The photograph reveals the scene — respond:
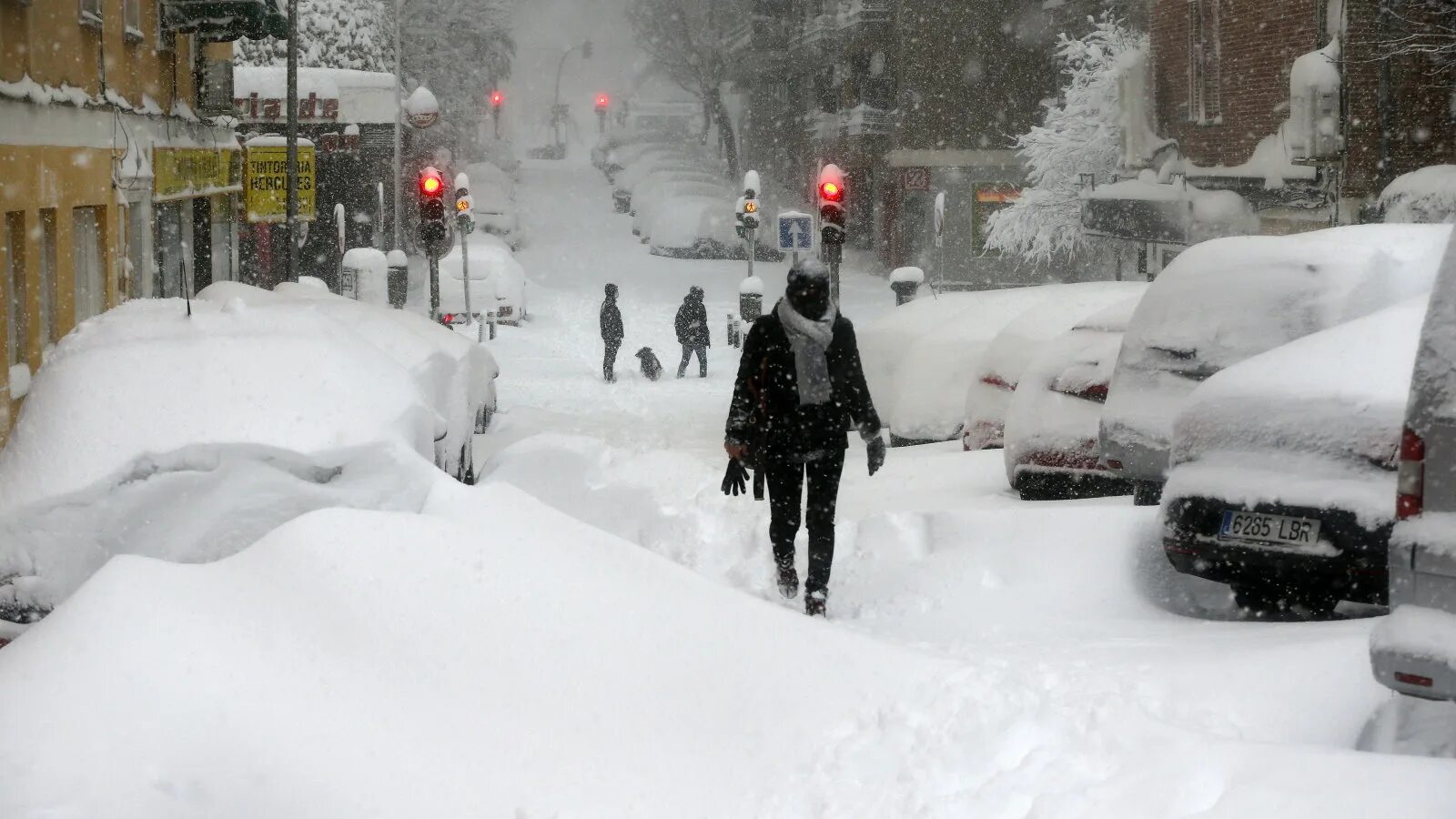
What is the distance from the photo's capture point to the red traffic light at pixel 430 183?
2422 centimetres

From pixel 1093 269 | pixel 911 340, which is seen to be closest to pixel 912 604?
pixel 911 340

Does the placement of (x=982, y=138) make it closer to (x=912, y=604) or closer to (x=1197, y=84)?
(x=1197, y=84)

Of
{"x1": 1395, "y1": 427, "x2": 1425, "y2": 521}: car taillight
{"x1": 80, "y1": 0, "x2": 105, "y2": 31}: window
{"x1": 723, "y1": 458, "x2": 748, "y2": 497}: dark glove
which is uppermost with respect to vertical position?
{"x1": 80, "y1": 0, "x2": 105, "y2": 31}: window

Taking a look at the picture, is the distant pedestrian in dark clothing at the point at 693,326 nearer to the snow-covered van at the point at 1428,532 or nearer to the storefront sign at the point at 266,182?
the storefront sign at the point at 266,182

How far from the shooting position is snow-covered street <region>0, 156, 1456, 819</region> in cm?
441

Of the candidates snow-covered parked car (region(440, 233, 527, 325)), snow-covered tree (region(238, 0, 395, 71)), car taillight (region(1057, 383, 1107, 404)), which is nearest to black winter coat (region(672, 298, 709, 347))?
snow-covered parked car (region(440, 233, 527, 325))

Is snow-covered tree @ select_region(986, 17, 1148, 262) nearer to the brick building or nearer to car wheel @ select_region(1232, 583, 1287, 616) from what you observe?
the brick building

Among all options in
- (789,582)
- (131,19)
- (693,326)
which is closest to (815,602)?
(789,582)

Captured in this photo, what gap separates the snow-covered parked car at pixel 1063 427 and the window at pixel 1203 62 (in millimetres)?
16386

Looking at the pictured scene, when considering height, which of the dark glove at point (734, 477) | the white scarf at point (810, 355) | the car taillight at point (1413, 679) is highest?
the white scarf at point (810, 355)

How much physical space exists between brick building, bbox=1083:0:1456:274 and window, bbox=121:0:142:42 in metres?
13.8

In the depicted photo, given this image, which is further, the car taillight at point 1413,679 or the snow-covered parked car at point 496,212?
the snow-covered parked car at point 496,212

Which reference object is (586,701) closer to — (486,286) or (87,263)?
(87,263)

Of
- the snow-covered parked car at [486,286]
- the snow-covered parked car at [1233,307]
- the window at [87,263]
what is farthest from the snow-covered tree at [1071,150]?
the snow-covered parked car at [1233,307]
